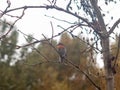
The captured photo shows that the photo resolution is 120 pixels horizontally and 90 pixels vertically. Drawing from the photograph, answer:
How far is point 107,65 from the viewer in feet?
13.3

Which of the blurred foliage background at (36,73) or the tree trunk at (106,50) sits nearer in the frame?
the tree trunk at (106,50)

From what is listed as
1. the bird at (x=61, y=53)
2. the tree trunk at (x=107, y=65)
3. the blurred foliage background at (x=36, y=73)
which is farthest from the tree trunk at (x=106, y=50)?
the blurred foliage background at (x=36, y=73)

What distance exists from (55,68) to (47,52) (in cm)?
145

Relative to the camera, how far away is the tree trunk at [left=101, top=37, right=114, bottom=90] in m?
3.98

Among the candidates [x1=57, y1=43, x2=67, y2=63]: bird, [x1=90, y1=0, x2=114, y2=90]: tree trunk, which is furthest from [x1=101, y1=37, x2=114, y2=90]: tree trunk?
[x1=57, y1=43, x2=67, y2=63]: bird

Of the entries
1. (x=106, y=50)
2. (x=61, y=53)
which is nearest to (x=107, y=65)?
(x=106, y=50)

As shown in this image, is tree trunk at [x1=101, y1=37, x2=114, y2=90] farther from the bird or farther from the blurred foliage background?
the blurred foliage background

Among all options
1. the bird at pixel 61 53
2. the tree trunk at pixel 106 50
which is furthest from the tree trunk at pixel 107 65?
the bird at pixel 61 53

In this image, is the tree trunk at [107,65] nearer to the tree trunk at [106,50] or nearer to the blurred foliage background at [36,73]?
the tree trunk at [106,50]

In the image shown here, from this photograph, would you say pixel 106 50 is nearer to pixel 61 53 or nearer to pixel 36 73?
pixel 61 53

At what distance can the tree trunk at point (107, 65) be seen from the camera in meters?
3.98

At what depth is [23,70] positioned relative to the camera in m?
30.5

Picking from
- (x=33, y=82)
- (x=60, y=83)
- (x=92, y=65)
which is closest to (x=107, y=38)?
(x=92, y=65)

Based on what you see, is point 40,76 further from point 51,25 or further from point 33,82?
point 51,25
